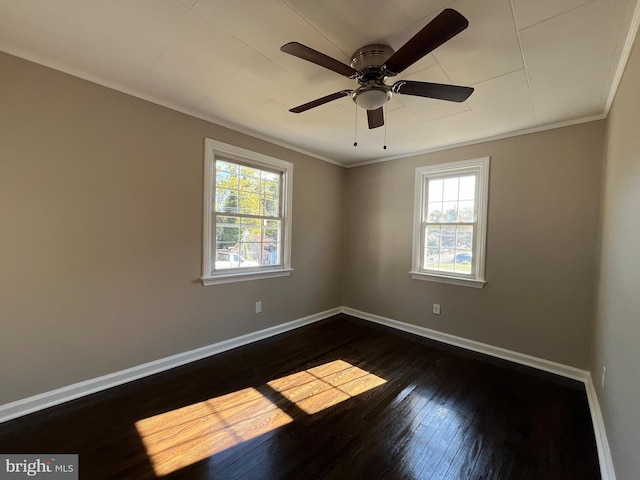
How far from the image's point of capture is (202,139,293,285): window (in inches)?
112

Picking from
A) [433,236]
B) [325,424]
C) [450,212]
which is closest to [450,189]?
[450,212]

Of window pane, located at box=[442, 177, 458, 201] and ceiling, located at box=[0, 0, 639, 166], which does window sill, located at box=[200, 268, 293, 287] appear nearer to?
ceiling, located at box=[0, 0, 639, 166]

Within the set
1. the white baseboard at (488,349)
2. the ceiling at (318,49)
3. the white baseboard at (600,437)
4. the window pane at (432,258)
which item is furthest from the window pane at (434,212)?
the white baseboard at (600,437)

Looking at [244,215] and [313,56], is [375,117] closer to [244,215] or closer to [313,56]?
[313,56]

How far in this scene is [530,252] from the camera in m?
2.80

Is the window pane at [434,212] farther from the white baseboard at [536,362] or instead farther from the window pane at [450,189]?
the white baseboard at [536,362]

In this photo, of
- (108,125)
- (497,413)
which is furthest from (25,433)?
(497,413)

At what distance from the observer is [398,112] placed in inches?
97.9

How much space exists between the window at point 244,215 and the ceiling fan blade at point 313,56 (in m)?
1.72

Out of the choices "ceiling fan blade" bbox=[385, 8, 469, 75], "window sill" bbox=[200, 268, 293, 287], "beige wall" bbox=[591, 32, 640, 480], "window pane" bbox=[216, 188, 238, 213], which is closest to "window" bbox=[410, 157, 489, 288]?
"beige wall" bbox=[591, 32, 640, 480]

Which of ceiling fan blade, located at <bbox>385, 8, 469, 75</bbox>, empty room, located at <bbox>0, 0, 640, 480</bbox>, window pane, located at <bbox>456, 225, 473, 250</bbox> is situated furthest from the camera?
window pane, located at <bbox>456, 225, 473, 250</bbox>

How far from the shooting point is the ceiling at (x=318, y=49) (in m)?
1.38

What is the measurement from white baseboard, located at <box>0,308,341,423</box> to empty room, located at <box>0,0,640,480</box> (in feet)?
0.06

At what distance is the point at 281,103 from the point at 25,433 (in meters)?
2.96
